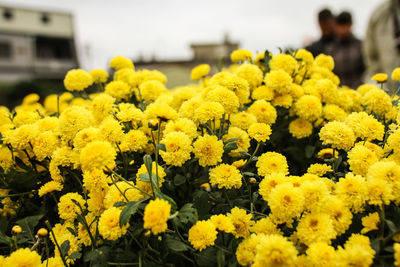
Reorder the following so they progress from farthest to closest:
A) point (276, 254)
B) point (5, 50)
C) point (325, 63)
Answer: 1. point (5, 50)
2. point (325, 63)
3. point (276, 254)

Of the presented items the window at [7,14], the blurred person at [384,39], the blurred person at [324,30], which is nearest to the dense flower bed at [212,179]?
the blurred person at [384,39]

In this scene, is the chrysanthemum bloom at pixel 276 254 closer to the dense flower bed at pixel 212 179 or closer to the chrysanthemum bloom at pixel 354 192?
the dense flower bed at pixel 212 179

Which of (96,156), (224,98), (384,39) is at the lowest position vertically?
(96,156)

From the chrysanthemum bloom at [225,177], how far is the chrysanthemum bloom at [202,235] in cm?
17

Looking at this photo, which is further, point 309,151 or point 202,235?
point 309,151

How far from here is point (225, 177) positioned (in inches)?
37.7

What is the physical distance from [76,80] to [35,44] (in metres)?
27.8

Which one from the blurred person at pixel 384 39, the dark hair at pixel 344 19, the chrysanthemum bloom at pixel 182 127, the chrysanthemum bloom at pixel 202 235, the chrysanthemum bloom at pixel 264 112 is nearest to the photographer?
the chrysanthemum bloom at pixel 202 235

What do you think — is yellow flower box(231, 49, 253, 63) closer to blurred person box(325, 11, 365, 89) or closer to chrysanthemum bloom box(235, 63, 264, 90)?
chrysanthemum bloom box(235, 63, 264, 90)

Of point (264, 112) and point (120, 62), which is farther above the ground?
point (120, 62)

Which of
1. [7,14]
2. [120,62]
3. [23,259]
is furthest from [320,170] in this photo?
[7,14]

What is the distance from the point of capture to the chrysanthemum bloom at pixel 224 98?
1.06m

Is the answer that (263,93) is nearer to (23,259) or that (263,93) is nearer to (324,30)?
(23,259)

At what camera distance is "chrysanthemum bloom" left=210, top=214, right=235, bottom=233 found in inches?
32.1
